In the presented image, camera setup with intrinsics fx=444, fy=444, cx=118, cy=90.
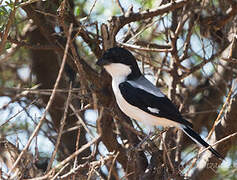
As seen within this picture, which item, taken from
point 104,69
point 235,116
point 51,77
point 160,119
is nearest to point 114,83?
point 104,69

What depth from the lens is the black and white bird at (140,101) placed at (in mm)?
4086

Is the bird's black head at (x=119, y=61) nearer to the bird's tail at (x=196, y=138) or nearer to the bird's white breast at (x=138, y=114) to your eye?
the bird's white breast at (x=138, y=114)

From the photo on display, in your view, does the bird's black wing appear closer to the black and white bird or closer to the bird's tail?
the black and white bird

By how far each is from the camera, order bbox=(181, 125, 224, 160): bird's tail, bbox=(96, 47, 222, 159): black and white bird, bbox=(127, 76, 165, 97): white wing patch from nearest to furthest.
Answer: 1. bbox=(181, 125, 224, 160): bird's tail
2. bbox=(96, 47, 222, 159): black and white bird
3. bbox=(127, 76, 165, 97): white wing patch

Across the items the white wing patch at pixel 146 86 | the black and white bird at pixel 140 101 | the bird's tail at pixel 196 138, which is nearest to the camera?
the bird's tail at pixel 196 138

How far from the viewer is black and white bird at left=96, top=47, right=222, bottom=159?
4.09m

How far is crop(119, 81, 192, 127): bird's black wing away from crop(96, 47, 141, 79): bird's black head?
0.75ft

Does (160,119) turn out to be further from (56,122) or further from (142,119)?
(56,122)

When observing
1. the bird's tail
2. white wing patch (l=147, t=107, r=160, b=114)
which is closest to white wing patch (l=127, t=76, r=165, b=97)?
white wing patch (l=147, t=107, r=160, b=114)

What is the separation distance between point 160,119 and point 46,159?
1490 millimetres

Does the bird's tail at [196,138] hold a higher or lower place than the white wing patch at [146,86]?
lower

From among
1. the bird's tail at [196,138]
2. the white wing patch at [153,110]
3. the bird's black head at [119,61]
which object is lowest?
the bird's tail at [196,138]

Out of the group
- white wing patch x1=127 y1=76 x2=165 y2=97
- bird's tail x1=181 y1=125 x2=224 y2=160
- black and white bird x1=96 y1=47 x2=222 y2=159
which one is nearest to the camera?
bird's tail x1=181 y1=125 x2=224 y2=160

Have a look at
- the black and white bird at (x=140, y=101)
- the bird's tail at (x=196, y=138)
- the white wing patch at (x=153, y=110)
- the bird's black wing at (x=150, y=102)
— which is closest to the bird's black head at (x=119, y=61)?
the black and white bird at (x=140, y=101)
